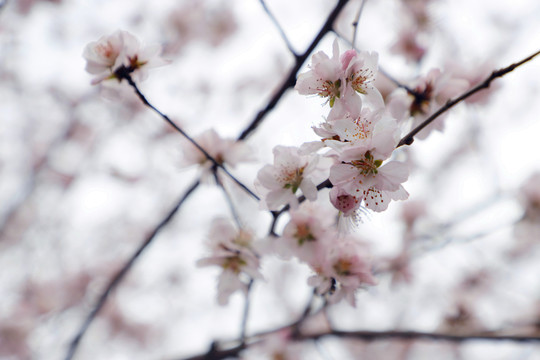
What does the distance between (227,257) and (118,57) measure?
796 mm

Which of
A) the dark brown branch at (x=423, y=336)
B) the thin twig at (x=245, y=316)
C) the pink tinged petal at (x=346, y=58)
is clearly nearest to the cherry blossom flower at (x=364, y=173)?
the pink tinged petal at (x=346, y=58)

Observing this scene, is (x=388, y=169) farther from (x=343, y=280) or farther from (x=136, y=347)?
(x=136, y=347)

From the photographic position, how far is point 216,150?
150 centimetres

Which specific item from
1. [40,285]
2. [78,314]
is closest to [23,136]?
[40,285]

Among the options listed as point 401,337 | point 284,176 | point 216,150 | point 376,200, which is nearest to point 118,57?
point 216,150

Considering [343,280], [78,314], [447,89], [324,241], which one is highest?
[78,314]

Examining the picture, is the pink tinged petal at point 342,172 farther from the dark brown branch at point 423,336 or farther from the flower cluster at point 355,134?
the dark brown branch at point 423,336

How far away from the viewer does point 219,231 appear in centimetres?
140

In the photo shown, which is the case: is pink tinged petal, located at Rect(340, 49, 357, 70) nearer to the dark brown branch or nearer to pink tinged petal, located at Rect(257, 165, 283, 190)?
pink tinged petal, located at Rect(257, 165, 283, 190)

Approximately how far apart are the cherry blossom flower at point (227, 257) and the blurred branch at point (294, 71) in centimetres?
40

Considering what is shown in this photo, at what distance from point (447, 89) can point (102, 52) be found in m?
1.23

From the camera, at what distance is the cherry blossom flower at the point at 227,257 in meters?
1.38

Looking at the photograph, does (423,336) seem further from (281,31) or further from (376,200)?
(281,31)

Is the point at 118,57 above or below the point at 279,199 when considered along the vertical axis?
above
